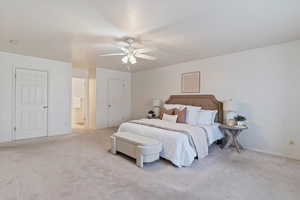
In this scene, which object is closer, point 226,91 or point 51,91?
point 226,91

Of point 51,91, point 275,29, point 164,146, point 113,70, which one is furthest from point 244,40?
point 51,91

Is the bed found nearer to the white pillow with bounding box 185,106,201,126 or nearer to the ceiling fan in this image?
the white pillow with bounding box 185,106,201,126

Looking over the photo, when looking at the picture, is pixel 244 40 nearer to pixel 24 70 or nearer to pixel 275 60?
pixel 275 60

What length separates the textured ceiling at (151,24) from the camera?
2121 millimetres

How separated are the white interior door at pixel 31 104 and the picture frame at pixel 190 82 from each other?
169 inches

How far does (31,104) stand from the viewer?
15.7 feet

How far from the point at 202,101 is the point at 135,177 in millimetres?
3086

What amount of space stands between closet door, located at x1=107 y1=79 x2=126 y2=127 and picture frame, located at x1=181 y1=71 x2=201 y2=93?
2.86 m

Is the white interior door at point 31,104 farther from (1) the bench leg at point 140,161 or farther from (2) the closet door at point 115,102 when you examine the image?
(1) the bench leg at point 140,161

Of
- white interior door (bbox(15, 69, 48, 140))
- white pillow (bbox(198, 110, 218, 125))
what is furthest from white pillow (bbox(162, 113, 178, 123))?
white interior door (bbox(15, 69, 48, 140))

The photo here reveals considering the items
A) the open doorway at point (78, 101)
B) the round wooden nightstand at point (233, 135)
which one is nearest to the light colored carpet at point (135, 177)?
the round wooden nightstand at point (233, 135)

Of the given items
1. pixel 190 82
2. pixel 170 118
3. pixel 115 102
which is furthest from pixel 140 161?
pixel 115 102

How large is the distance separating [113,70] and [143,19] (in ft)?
14.7

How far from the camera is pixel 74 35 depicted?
3.10m
